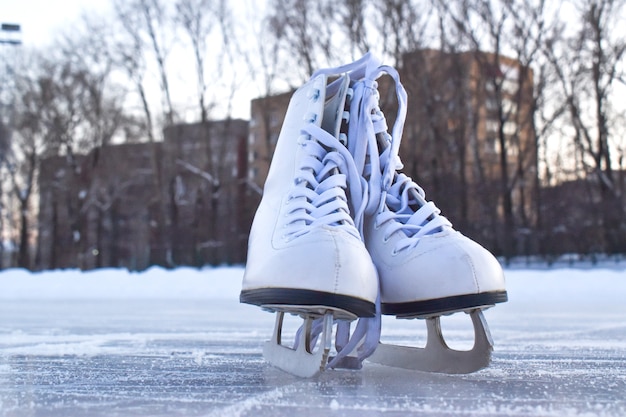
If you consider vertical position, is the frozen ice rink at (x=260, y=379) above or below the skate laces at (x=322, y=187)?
below

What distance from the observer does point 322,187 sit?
1.24 metres

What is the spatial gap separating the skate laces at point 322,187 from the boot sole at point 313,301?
0.11 m

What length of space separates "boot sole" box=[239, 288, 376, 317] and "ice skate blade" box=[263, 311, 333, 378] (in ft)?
0.12

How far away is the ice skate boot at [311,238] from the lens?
41.9 inches

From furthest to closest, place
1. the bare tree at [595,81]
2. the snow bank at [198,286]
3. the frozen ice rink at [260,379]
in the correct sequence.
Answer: the bare tree at [595,81] < the snow bank at [198,286] < the frozen ice rink at [260,379]

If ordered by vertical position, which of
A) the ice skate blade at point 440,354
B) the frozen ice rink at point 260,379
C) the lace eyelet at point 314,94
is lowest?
the frozen ice rink at point 260,379

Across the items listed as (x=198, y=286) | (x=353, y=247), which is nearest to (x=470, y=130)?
(x=198, y=286)

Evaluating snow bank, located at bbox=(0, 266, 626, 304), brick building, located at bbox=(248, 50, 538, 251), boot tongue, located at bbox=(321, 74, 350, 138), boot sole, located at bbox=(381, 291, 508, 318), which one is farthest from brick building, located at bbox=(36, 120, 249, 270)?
boot sole, located at bbox=(381, 291, 508, 318)

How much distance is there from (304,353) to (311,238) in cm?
20

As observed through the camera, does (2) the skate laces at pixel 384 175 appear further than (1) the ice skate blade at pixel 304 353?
Yes

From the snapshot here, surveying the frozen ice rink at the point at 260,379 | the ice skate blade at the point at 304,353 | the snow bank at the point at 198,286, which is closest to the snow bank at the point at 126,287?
the snow bank at the point at 198,286

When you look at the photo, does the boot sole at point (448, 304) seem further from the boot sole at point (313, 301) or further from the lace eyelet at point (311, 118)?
the lace eyelet at point (311, 118)

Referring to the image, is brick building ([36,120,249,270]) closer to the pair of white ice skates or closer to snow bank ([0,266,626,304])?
snow bank ([0,266,626,304])

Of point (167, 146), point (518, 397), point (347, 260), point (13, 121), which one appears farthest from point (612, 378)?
point (13, 121)
